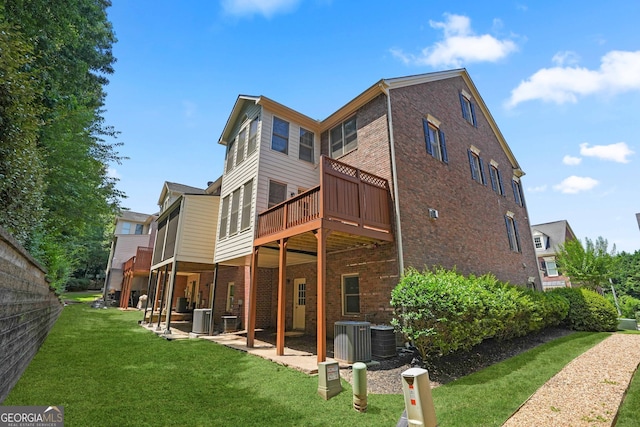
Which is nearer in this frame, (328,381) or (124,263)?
(328,381)

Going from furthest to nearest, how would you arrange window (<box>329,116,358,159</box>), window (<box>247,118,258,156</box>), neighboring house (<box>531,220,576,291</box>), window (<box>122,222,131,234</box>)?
1. window (<box>122,222,131,234</box>)
2. neighboring house (<box>531,220,576,291</box>)
3. window (<box>247,118,258,156</box>)
4. window (<box>329,116,358,159</box>)

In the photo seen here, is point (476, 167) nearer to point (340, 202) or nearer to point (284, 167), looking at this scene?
point (284, 167)

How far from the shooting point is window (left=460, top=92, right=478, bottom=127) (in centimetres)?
1508

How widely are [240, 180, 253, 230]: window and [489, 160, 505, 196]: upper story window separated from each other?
41.2ft

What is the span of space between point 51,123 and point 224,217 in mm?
6576

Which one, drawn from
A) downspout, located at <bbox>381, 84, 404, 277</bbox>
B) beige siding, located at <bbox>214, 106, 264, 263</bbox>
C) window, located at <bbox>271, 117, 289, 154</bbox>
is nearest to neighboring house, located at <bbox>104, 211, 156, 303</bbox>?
beige siding, located at <bbox>214, 106, 264, 263</bbox>

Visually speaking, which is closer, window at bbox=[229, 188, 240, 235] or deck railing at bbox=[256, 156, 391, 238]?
deck railing at bbox=[256, 156, 391, 238]

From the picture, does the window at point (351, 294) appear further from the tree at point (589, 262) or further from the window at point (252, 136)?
the tree at point (589, 262)

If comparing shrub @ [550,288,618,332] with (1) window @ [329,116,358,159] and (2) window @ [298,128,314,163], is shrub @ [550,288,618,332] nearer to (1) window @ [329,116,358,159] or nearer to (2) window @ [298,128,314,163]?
(1) window @ [329,116,358,159]

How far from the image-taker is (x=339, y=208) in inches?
310

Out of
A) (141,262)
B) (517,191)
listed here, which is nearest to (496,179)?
(517,191)

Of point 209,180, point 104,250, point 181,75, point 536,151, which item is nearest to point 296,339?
point 181,75

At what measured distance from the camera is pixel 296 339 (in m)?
10.6

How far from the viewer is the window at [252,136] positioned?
12243 mm
